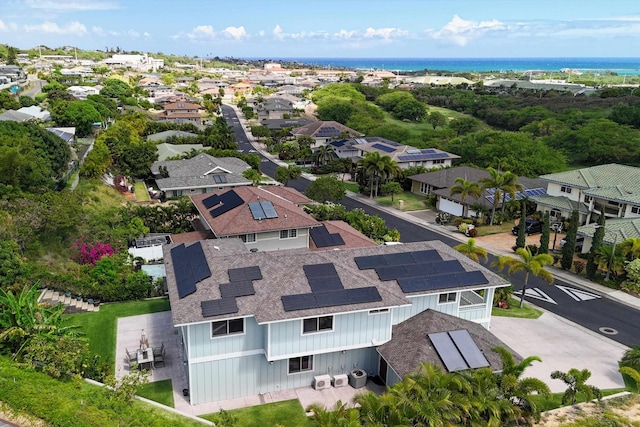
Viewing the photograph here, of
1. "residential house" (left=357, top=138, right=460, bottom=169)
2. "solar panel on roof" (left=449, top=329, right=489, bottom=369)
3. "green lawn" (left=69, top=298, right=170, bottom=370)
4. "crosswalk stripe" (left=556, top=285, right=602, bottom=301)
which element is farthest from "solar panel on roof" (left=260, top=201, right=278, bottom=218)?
"residential house" (left=357, top=138, right=460, bottom=169)

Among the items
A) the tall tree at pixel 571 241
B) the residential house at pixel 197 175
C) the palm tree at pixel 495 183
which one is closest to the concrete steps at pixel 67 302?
the residential house at pixel 197 175

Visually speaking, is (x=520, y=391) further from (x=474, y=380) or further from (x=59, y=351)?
(x=59, y=351)

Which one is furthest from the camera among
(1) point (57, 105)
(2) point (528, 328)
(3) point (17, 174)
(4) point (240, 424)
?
(1) point (57, 105)

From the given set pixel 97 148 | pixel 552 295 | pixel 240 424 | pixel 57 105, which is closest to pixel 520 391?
pixel 240 424

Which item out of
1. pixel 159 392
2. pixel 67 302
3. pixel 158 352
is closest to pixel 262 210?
pixel 158 352

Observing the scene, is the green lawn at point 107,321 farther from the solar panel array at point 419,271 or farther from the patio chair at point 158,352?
the solar panel array at point 419,271

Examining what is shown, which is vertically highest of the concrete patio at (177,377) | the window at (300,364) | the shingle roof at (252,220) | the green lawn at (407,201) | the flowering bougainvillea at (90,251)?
the shingle roof at (252,220)

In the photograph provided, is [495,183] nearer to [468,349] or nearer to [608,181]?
[608,181]
